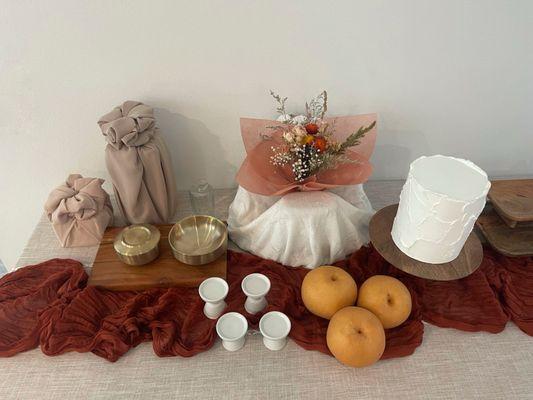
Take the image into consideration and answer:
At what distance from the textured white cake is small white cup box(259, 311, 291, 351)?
0.27 meters

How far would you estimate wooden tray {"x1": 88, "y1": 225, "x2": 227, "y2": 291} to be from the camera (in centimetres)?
81

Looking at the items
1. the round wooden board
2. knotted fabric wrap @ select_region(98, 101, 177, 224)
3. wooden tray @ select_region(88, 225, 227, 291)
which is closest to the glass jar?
knotted fabric wrap @ select_region(98, 101, 177, 224)

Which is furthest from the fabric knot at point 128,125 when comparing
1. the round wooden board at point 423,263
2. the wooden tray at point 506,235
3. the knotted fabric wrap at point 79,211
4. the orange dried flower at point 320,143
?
the wooden tray at point 506,235

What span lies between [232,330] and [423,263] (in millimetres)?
378

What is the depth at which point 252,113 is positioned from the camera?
97 centimetres

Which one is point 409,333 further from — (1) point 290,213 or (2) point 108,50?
(2) point 108,50

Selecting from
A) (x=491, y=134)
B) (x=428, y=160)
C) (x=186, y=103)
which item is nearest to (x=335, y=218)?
(x=428, y=160)

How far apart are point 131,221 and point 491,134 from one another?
2.98 feet

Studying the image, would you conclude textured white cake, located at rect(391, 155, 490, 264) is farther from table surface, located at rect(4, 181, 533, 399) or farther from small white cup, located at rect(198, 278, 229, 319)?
small white cup, located at rect(198, 278, 229, 319)

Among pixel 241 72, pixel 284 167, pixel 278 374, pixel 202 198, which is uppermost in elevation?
pixel 241 72

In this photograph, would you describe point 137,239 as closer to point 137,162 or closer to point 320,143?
point 137,162

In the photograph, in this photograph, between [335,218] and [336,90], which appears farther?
[336,90]

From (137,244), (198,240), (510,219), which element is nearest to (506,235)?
(510,219)

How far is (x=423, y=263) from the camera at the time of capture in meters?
0.79
